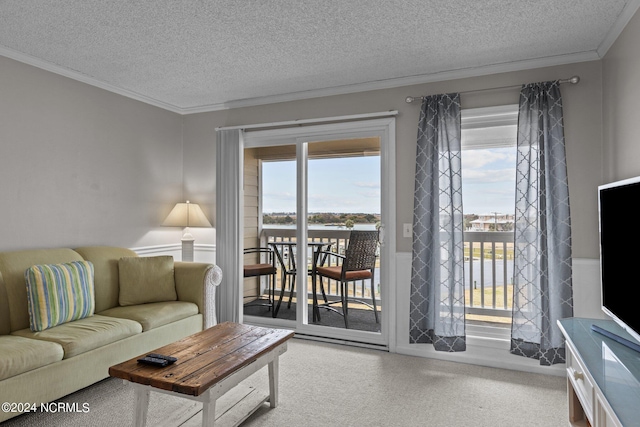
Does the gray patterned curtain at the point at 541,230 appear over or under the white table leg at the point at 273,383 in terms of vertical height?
over

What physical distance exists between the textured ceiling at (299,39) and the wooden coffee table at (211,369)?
207cm

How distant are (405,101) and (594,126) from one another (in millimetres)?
1500

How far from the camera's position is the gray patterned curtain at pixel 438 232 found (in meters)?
3.27

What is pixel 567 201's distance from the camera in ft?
9.69

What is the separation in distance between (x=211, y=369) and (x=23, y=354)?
1.18 meters

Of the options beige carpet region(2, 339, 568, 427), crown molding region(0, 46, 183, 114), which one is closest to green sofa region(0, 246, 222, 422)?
beige carpet region(2, 339, 568, 427)

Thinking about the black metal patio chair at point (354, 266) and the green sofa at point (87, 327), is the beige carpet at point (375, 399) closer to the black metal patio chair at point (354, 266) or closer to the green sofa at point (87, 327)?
the green sofa at point (87, 327)

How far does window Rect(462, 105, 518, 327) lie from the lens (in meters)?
3.35

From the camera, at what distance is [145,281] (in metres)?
3.49

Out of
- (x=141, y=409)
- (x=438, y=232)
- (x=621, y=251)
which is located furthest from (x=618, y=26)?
(x=141, y=409)

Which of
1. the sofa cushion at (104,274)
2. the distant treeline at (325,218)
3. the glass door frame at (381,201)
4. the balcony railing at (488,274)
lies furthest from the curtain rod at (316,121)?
the sofa cushion at (104,274)

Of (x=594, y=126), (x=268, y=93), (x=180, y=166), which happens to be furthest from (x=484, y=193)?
(x=180, y=166)

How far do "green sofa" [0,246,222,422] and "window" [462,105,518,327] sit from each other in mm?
2461

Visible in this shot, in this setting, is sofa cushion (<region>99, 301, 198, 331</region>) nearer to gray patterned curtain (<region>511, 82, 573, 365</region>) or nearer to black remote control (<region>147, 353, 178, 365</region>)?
black remote control (<region>147, 353, 178, 365</region>)
